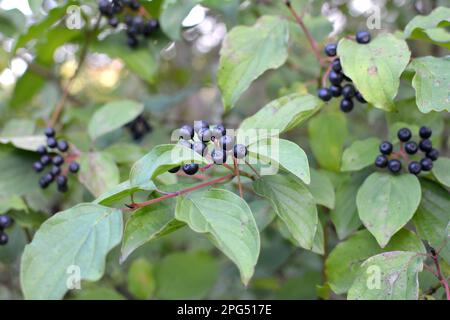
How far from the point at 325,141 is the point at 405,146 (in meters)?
0.47

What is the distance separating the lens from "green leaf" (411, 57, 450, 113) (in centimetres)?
167

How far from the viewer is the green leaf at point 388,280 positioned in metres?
1.45

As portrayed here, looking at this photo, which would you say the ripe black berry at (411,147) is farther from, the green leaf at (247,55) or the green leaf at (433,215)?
the green leaf at (247,55)

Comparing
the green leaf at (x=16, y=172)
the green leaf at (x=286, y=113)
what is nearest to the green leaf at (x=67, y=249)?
the green leaf at (x=286, y=113)

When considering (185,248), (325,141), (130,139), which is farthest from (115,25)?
(185,248)

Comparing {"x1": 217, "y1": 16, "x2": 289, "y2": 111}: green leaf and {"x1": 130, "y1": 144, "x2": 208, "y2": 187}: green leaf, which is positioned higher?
{"x1": 130, "y1": 144, "x2": 208, "y2": 187}: green leaf

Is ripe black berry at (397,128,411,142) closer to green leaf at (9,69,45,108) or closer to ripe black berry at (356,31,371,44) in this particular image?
ripe black berry at (356,31,371,44)

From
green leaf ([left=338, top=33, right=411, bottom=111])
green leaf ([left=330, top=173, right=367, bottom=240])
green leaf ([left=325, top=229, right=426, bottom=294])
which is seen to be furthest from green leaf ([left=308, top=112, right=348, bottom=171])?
green leaf ([left=338, top=33, right=411, bottom=111])

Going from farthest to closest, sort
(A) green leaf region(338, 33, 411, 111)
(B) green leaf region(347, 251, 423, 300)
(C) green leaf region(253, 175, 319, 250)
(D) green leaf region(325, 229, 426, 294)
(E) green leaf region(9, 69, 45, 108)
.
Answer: (E) green leaf region(9, 69, 45, 108) → (D) green leaf region(325, 229, 426, 294) → (A) green leaf region(338, 33, 411, 111) → (C) green leaf region(253, 175, 319, 250) → (B) green leaf region(347, 251, 423, 300)

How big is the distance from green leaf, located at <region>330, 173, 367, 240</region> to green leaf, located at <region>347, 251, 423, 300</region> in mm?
393

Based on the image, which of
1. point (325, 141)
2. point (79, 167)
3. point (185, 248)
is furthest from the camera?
point (185, 248)

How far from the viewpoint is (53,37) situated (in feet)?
8.63
